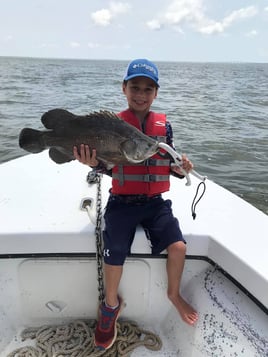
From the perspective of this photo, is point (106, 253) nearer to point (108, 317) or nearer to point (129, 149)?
point (108, 317)

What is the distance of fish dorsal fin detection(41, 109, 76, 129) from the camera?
7.06ft

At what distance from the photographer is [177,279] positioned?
7.37 feet

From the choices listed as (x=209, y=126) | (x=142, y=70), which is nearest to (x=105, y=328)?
(x=142, y=70)

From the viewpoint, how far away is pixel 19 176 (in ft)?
9.93

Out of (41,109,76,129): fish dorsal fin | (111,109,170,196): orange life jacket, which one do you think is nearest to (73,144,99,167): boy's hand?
(41,109,76,129): fish dorsal fin

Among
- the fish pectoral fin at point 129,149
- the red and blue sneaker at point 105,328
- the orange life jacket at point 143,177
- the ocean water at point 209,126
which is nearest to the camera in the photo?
the fish pectoral fin at point 129,149

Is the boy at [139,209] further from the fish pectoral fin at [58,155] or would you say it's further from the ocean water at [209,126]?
the ocean water at [209,126]

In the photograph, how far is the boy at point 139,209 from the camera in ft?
7.17

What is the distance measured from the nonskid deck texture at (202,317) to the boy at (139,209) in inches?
4.2

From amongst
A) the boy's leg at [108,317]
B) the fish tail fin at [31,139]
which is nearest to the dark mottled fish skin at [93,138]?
the fish tail fin at [31,139]

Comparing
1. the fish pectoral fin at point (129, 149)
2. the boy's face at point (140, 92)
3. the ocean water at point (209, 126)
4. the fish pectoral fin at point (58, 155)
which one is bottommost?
the ocean water at point (209, 126)

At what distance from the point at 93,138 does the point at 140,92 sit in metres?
0.65

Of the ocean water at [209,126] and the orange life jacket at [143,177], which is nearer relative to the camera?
the orange life jacket at [143,177]

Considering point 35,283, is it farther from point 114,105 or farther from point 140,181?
point 114,105
